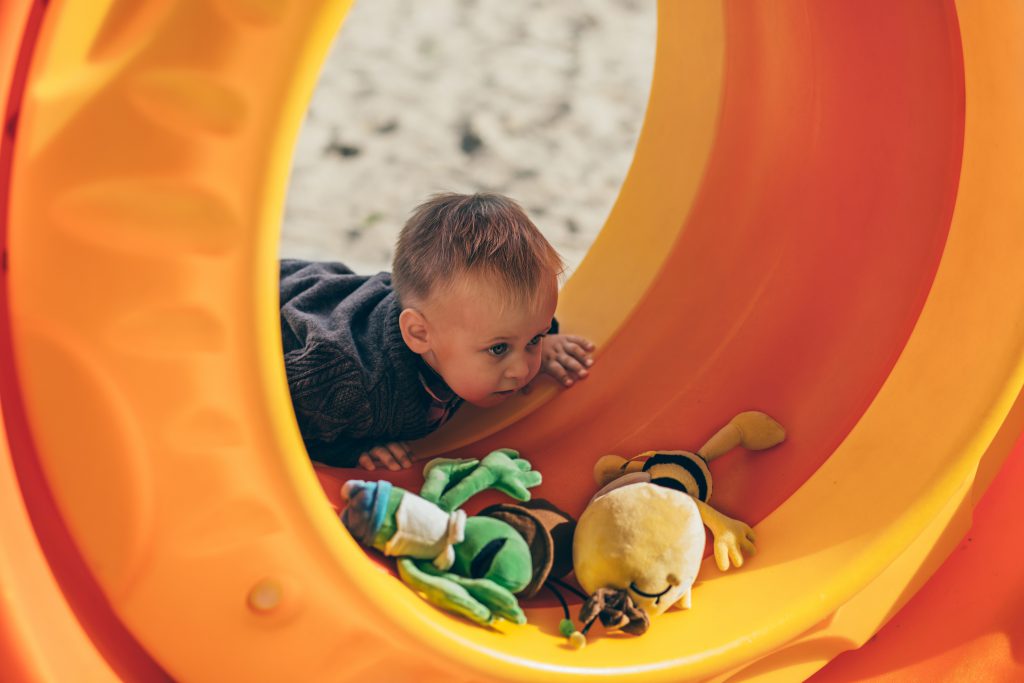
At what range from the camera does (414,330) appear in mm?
1501

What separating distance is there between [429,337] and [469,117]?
71.5 inches

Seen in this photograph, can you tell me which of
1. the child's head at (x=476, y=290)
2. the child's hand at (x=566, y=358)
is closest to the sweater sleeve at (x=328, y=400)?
the child's head at (x=476, y=290)

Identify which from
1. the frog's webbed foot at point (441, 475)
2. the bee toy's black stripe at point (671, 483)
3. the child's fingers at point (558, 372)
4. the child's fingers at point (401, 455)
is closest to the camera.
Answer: the frog's webbed foot at point (441, 475)

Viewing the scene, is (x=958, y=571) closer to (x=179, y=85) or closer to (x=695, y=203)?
(x=695, y=203)

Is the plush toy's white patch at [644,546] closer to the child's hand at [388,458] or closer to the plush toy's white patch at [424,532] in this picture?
the plush toy's white patch at [424,532]

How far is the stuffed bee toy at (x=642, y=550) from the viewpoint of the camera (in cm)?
115

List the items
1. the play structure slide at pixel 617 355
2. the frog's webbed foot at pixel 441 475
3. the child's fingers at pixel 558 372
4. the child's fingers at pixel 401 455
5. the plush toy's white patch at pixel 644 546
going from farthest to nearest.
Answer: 1. the child's fingers at pixel 558 372
2. the child's fingers at pixel 401 455
3. the frog's webbed foot at pixel 441 475
4. the plush toy's white patch at pixel 644 546
5. the play structure slide at pixel 617 355

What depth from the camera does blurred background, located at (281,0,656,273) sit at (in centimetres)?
279

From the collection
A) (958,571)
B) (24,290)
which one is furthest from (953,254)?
(24,290)

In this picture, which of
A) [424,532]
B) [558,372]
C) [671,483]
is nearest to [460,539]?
[424,532]

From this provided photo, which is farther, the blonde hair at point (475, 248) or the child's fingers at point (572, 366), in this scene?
the child's fingers at point (572, 366)

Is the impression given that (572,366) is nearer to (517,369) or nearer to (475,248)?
(517,369)

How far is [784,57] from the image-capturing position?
5.22ft

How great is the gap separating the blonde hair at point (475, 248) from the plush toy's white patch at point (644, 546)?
0.35 metres
